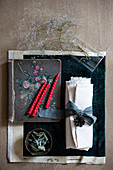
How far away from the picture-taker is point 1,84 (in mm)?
1002

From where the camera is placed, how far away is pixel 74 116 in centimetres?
93

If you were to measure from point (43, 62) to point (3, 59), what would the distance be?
0.23 m

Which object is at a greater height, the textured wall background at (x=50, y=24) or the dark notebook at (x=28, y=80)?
the textured wall background at (x=50, y=24)

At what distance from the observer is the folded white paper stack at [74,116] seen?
0.91 m

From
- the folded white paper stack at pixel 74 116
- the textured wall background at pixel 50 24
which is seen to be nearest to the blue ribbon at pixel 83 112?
the folded white paper stack at pixel 74 116

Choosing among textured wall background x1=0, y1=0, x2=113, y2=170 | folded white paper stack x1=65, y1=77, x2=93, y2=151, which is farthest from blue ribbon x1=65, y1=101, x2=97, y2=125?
textured wall background x1=0, y1=0, x2=113, y2=170

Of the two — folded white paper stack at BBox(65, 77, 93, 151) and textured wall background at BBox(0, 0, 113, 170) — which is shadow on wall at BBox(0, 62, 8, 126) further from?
folded white paper stack at BBox(65, 77, 93, 151)

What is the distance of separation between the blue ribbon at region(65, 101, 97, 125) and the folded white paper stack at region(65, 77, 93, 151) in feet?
0.06

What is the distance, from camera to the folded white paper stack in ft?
2.99

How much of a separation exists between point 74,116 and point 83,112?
5 cm

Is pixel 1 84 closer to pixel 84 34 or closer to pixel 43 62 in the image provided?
pixel 43 62

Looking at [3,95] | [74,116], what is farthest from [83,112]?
[3,95]

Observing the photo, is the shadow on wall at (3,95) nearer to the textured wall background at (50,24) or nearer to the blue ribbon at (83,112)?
the textured wall background at (50,24)

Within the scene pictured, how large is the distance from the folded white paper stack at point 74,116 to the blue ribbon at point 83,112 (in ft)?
0.06
